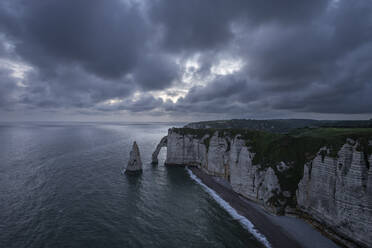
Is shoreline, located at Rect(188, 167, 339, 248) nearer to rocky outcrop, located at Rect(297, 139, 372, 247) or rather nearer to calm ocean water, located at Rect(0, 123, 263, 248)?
rocky outcrop, located at Rect(297, 139, 372, 247)

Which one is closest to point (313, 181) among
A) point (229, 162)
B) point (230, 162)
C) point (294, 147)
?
point (294, 147)

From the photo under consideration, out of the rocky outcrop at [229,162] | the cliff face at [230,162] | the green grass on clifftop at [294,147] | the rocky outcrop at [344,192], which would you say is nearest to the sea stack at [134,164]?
the rocky outcrop at [229,162]

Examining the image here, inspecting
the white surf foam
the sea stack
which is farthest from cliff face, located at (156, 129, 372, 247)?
the sea stack

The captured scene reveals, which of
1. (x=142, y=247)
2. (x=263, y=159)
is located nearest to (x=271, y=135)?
(x=263, y=159)

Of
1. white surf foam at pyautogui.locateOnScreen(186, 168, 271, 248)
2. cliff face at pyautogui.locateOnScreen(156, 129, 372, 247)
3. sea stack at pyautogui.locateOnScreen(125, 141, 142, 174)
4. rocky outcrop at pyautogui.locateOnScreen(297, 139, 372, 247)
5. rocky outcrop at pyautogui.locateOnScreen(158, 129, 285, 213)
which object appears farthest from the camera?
sea stack at pyautogui.locateOnScreen(125, 141, 142, 174)

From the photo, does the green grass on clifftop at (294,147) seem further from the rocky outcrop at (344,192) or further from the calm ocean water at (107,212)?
the calm ocean water at (107,212)
